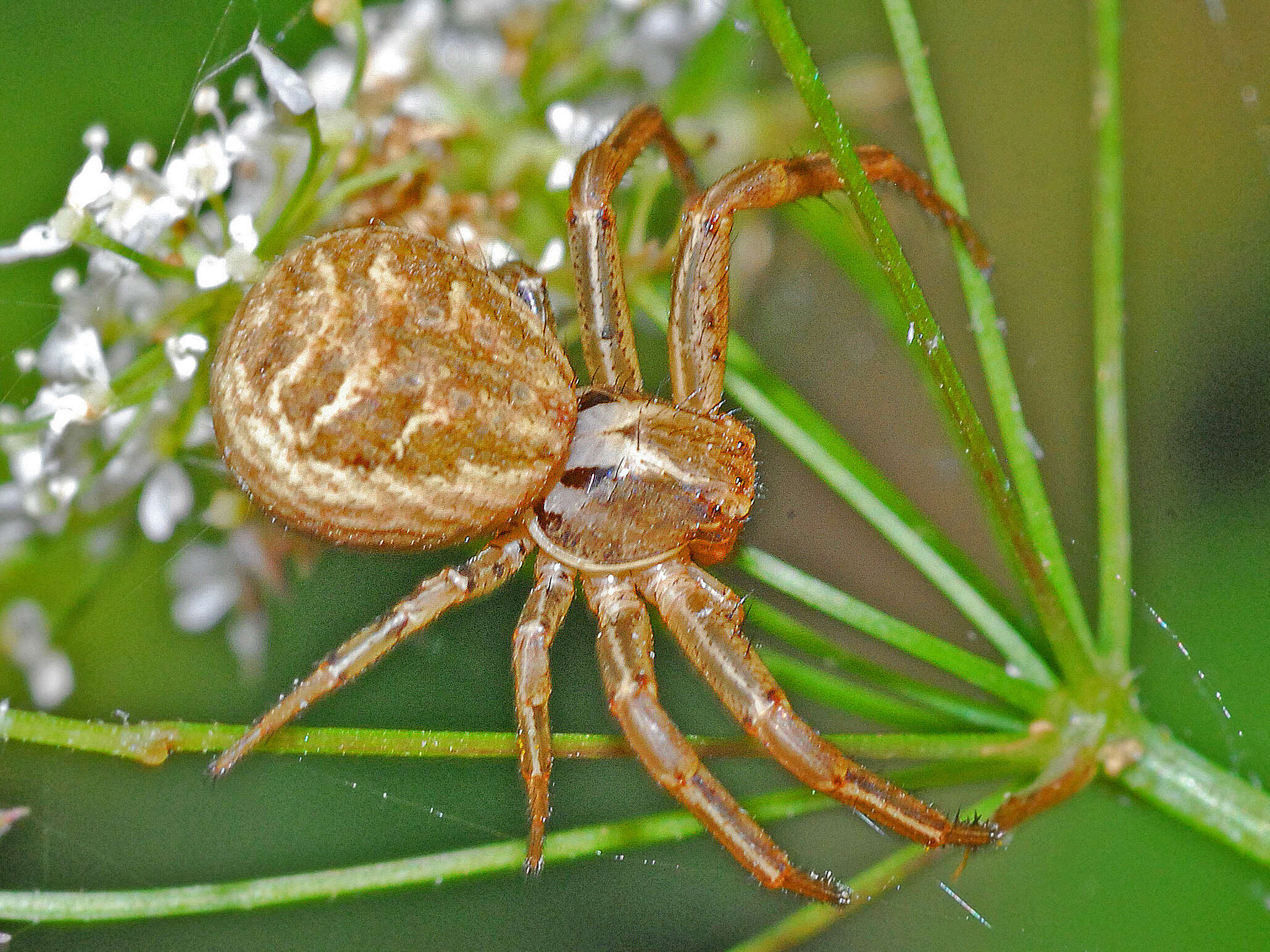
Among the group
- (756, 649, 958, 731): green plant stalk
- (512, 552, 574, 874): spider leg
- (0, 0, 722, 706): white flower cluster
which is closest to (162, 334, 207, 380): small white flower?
(0, 0, 722, 706): white flower cluster

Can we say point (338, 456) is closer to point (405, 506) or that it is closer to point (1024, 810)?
point (405, 506)

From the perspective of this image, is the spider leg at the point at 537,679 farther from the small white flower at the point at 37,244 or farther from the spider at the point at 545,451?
the small white flower at the point at 37,244

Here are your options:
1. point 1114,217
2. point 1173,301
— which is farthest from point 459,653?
point 1173,301

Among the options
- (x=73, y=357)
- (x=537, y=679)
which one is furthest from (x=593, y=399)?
(x=73, y=357)

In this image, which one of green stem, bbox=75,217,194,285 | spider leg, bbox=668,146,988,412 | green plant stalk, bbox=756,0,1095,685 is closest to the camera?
green plant stalk, bbox=756,0,1095,685

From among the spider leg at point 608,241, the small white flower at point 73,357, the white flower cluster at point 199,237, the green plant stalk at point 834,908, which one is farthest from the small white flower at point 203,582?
the green plant stalk at point 834,908

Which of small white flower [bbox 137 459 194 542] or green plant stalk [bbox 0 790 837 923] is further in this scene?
small white flower [bbox 137 459 194 542]

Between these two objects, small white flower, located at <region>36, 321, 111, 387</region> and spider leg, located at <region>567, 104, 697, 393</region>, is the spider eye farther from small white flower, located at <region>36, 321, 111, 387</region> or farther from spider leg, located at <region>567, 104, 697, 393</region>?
small white flower, located at <region>36, 321, 111, 387</region>
